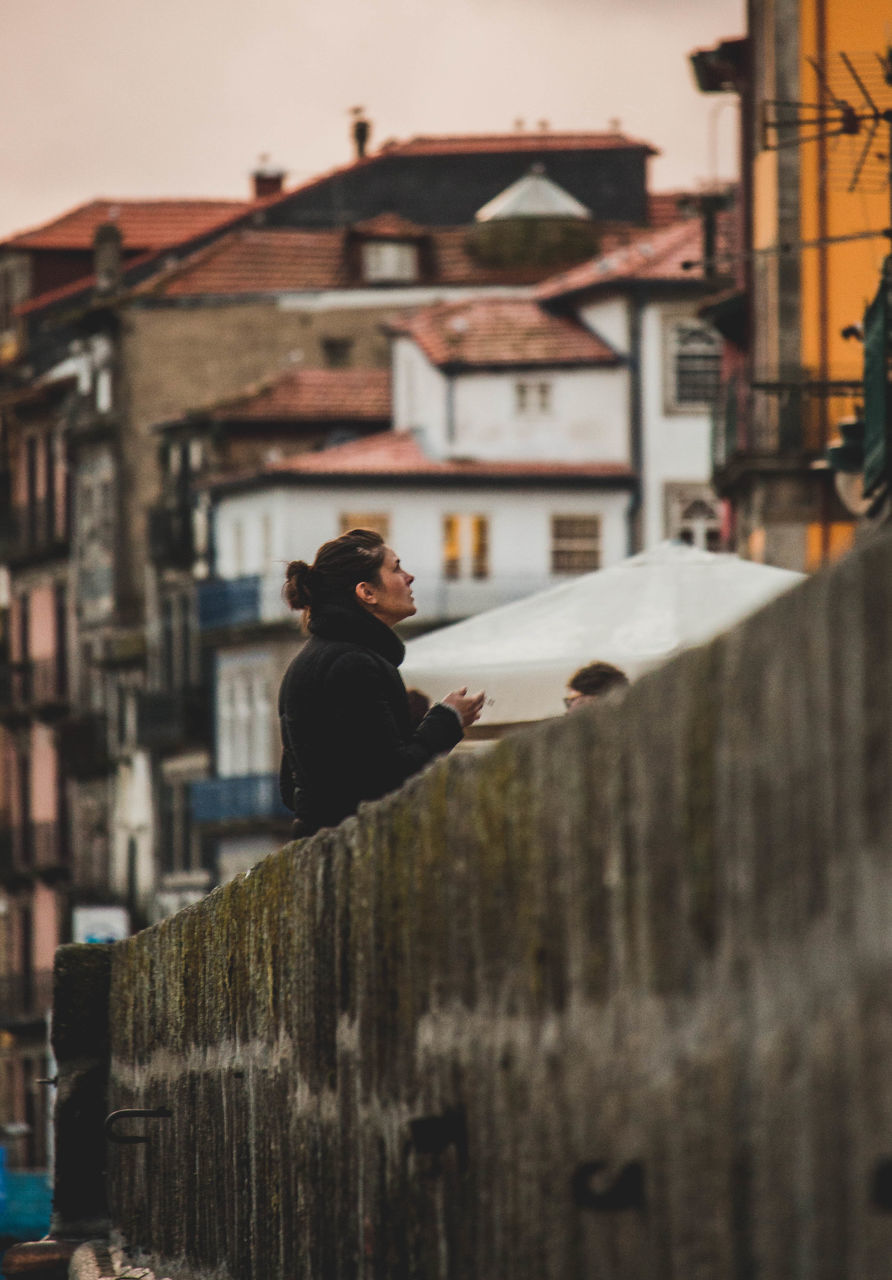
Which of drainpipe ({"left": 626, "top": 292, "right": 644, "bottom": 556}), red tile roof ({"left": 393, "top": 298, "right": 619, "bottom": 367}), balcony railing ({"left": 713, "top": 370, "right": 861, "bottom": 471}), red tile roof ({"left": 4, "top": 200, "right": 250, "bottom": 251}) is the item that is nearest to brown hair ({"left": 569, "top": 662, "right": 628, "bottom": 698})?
balcony railing ({"left": 713, "top": 370, "right": 861, "bottom": 471})

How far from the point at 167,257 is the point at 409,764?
235 feet

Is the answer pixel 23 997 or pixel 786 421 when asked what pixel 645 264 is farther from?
pixel 786 421

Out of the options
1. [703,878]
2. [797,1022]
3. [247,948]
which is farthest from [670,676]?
[247,948]

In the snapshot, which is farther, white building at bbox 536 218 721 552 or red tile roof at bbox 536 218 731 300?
white building at bbox 536 218 721 552

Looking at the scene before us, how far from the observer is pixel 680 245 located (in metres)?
64.4

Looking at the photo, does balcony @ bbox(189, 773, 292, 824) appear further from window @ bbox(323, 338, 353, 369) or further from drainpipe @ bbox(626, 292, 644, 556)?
window @ bbox(323, 338, 353, 369)

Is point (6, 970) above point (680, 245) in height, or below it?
below

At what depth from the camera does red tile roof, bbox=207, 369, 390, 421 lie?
68000 millimetres

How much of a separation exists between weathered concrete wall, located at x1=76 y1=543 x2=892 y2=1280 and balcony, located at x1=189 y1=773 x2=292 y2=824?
5888cm

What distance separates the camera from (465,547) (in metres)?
65.1

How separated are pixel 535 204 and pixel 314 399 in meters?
6.69

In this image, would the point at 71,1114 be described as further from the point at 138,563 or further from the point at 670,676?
the point at 138,563

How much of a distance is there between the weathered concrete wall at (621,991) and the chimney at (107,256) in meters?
70.0

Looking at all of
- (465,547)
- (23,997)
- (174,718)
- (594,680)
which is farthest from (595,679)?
(23,997)
